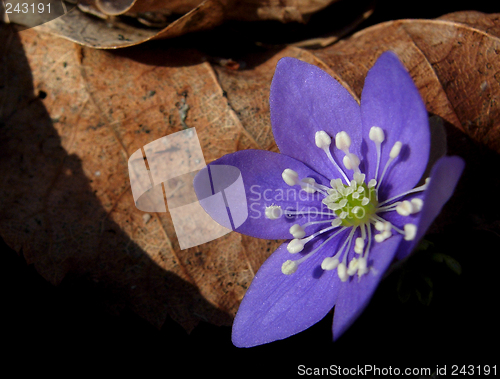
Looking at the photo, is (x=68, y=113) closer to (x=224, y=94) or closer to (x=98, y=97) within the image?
(x=98, y=97)

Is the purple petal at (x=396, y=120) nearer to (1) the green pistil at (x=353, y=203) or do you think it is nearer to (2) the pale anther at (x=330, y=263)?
(1) the green pistil at (x=353, y=203)

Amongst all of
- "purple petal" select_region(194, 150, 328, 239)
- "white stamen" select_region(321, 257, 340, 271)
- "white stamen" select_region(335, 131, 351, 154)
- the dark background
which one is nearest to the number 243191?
the dark background

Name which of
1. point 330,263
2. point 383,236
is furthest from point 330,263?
point 383,236

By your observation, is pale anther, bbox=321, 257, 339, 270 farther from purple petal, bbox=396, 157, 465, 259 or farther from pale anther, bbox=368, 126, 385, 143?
pale anther, bbox=368, 126, 385, 143

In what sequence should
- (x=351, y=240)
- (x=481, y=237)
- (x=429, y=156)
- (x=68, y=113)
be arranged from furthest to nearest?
1. (x=68, y=113)
2. (x=481, y=237)
3. (x=351, y=240)
4. (x=429, y=156)

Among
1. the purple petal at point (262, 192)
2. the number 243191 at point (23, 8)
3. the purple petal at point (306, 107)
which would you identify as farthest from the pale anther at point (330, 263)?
the number 243191 at point (23, 8)

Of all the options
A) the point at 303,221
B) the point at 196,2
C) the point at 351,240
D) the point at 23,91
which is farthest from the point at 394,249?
the point at 23,91

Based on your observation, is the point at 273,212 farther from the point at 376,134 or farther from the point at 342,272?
the point at 376,134
